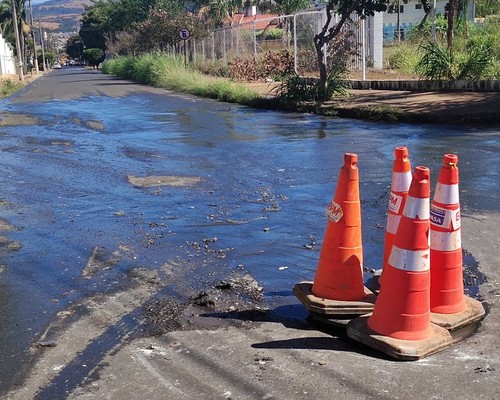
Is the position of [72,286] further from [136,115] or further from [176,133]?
[136,115]

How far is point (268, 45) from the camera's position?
1192 inches

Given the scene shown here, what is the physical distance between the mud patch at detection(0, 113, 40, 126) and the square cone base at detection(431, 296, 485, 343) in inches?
606

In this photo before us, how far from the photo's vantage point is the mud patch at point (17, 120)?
17862mm

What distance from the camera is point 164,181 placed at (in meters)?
9.20

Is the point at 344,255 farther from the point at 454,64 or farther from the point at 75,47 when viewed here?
the point at 75,47

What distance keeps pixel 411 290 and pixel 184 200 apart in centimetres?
441

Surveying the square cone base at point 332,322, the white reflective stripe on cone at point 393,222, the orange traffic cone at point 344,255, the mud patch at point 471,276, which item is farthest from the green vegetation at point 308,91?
the square cone base at point 332,322

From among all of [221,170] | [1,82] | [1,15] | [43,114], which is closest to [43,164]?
[221,170]

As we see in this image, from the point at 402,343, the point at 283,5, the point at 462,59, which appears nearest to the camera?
the point at 402,343

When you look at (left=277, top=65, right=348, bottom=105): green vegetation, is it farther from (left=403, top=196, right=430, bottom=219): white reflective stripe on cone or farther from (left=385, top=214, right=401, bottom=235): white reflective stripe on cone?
(left=403, top=196, right=430, bottom=219): white reflective stripe on cone

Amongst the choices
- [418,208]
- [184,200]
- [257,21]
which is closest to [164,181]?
[184,200]

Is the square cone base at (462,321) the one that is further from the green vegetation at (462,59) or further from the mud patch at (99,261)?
the green vegetation at (462,59)

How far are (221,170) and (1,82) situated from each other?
119 feet

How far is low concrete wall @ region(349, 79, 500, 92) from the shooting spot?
17266 mm
